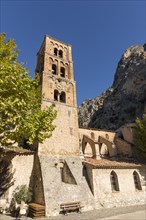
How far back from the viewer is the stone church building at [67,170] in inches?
Answer: 613

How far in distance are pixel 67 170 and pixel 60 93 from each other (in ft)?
36.3

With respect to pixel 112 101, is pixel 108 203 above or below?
below

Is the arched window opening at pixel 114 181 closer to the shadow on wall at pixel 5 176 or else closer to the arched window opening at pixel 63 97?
the shadow on wall at pixel 5 176

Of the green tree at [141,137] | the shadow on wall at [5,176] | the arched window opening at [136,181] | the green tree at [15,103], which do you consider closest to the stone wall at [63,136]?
the shadow on wall at [5,176]

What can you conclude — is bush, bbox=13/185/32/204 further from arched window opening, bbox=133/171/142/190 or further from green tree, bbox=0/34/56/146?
arched window opening, bbox=133/171/142/190

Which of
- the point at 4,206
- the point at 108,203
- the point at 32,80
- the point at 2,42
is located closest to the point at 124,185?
the point at 108,203

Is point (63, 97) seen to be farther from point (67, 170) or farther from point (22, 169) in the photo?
point (22, 169)

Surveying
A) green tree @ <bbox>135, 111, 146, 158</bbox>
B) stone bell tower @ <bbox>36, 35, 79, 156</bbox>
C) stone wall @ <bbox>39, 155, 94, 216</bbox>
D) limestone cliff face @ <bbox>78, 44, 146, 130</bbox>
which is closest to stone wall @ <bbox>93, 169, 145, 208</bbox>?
stone wall @ <bbox>39, 155, 94, 216</bbox>

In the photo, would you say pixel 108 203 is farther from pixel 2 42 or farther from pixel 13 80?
pixel 2 42

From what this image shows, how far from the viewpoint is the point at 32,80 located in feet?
40.3

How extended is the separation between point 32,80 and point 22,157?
9079 millimetres

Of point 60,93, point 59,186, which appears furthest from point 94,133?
point 59,186

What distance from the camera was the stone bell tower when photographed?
65.3 feet

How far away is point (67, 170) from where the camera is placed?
710 inches
